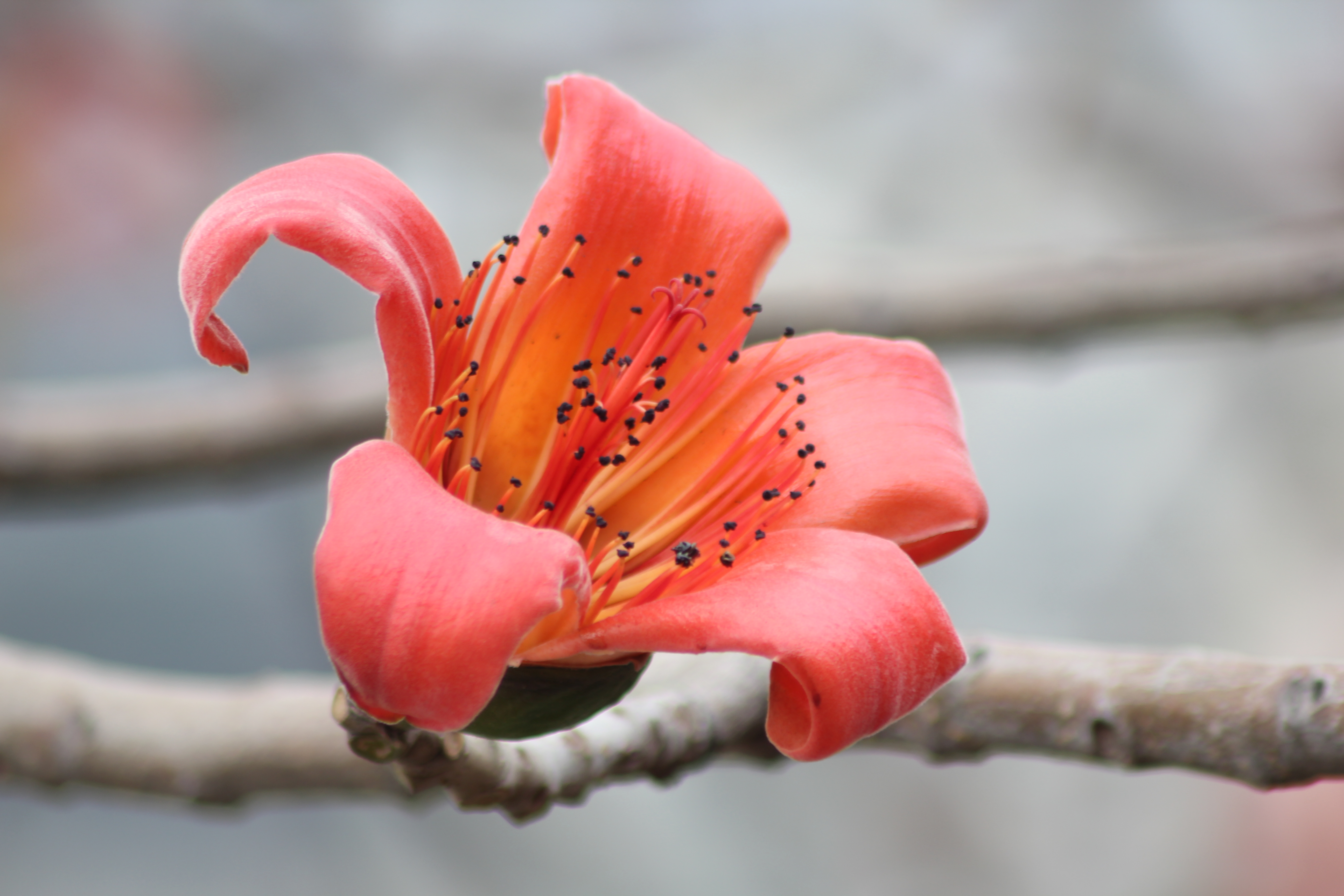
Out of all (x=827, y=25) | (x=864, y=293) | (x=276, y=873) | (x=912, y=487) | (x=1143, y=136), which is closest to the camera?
(x=912, y=487)

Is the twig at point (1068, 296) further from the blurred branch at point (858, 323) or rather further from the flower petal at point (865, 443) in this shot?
the flower petal at point (865, 443)

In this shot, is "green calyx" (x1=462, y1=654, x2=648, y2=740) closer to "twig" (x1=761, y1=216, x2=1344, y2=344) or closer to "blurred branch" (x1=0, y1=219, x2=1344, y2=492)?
"blurred branch" (x1=0, y1=219, x2=1344, y2=492)

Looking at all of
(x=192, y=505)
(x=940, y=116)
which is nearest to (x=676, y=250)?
(x=192, y=505)

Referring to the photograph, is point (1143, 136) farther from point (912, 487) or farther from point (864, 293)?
point (912, 487)

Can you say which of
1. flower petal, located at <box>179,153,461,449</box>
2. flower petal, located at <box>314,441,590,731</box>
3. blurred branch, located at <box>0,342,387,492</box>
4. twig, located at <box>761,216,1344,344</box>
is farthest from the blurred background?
flower petal, located at <box>314,441,590,731</box>

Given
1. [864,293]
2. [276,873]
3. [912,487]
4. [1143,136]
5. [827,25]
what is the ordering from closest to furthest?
1. [912,487]
2. [864,293]
3. [276,873]
4. [1143,136]
5. [827,25]

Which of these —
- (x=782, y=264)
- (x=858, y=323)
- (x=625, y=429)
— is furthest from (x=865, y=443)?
(x=782, y=264)
